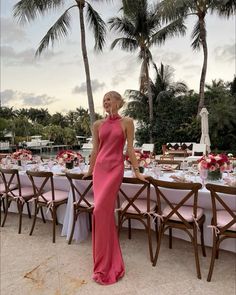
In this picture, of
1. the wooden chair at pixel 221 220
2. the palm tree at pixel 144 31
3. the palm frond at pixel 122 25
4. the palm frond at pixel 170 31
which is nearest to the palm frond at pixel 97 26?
the palm tree at pixel 144 31

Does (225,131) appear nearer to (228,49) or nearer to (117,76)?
(228,49)

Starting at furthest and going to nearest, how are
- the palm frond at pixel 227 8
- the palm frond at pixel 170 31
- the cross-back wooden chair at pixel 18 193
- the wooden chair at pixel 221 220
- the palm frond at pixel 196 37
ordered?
the palm frond at pixel 196 37 → the palm frond at pixel 170 31 → the palm frond at pixel 227 8 → the cross-back wooden chair at pixel 18 193 → the wooden chair at pixel 221 220

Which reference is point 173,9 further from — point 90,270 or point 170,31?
point 90,270

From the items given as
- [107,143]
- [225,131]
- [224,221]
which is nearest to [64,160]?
[107,143]

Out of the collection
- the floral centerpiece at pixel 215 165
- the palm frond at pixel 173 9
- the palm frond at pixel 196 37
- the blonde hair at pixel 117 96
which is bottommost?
the floral centerpiece at pixel 215 165

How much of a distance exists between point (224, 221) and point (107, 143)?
55.1 inches

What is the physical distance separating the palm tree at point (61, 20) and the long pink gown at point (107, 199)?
9.60m

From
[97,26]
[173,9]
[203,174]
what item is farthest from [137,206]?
[173,9]

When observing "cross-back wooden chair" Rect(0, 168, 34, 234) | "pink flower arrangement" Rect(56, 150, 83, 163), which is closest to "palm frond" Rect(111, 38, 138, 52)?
"pink flower arrangement" Rect(56, 150, 83, 163)

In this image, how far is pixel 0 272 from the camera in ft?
10.5

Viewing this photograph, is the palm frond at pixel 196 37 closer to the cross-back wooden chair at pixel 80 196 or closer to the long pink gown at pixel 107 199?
the cross-back wooden chair at pixel 80 196

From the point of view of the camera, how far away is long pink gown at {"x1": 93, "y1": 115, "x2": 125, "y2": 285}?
2961 millimetres

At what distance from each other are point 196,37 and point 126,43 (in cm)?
395

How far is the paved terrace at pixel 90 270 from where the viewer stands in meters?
2.79
